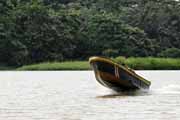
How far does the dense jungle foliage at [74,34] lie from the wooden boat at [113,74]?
4689 cm

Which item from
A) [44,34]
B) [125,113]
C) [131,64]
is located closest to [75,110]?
[125,113]

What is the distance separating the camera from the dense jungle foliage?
85125 millimetres

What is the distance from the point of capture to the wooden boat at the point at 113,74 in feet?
115

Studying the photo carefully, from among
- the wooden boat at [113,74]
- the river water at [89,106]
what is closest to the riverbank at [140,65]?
the river water at [89,106]

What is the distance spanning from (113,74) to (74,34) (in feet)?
178

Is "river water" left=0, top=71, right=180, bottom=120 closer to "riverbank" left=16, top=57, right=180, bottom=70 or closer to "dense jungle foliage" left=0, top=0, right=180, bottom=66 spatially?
"riverbank" left=16, top=57, right=180, bottom=70

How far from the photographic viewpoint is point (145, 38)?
9056 centimetres

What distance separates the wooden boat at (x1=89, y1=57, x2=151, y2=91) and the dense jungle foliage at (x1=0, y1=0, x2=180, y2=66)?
46.9 metres

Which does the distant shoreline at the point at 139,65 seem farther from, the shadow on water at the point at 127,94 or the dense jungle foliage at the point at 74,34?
the shadow on water at the point at 127,94

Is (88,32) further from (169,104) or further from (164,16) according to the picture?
(169,104)

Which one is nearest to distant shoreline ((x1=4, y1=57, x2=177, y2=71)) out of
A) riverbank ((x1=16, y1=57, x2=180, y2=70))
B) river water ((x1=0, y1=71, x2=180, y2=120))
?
riverbank ((x1=16, y1=57, x2=180, y2=70))

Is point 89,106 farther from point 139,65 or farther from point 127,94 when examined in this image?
point 139,65

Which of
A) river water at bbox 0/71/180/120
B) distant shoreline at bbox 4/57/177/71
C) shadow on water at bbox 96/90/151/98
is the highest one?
river water at bbox 0/71/180/120

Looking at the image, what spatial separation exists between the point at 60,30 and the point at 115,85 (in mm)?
52272
